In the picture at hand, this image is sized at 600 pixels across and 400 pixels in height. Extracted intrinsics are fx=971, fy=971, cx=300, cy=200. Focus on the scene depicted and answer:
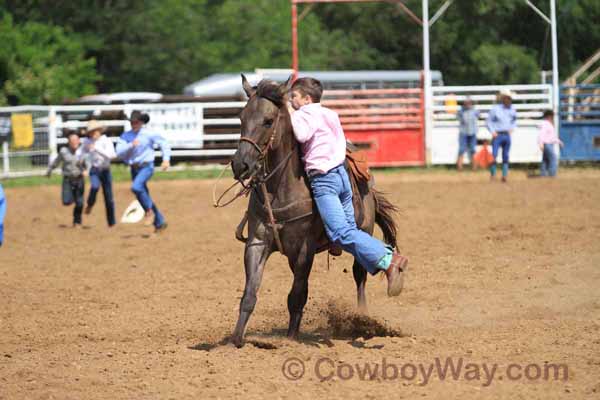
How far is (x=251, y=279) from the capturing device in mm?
7086

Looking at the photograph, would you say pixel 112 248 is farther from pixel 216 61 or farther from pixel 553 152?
pixel 216 61

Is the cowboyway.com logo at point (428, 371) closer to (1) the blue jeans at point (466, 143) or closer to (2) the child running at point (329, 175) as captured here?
(2) the child running at point (329, 175)

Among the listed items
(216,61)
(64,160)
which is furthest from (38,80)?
(64,160)

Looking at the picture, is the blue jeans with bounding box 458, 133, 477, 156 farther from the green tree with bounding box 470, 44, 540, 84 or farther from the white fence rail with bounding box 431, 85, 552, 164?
the green tree with bounding box 470, 44, 540, 84

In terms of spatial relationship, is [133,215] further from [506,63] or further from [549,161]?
[506,63]

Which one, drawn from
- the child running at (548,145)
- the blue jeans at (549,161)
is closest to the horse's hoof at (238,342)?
the child running at (548,145)

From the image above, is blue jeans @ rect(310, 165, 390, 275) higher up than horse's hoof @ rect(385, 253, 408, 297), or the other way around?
blue jeans @ rect(310, 165, 390, 275)

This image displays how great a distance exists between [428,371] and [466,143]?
18621 mm

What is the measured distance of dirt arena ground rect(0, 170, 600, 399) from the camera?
6102 millimetres

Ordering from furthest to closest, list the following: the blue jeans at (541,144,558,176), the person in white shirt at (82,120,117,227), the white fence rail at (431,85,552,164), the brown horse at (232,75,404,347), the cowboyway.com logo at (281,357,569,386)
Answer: the white fence rail at (431,85,552,164) < the blue jeans at (541,144,558,176) < the person in white shirt at (82,120,117,227) < the brown horse at (232,75,404,347) < the cowboyway.com logo at (281,357,569,386)

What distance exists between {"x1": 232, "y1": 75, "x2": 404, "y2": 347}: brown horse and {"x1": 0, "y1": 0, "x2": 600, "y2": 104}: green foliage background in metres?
29.4

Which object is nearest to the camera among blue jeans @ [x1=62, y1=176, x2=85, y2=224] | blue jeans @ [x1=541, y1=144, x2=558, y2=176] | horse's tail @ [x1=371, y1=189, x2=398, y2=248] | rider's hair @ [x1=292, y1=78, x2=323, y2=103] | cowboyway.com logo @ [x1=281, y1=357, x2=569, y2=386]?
cowboyway.com logo @ [x1=281, y1=357, x2=569, y2=386]

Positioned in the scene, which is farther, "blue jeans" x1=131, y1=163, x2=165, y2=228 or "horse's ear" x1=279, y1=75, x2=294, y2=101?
"blue jeans" x1=131, y1=163, x2=165, y2=228

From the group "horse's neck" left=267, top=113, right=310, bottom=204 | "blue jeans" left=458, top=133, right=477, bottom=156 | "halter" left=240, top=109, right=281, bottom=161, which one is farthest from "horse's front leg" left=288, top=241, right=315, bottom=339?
"blue jeans" left=458, top=133, right=477, bottom=156
